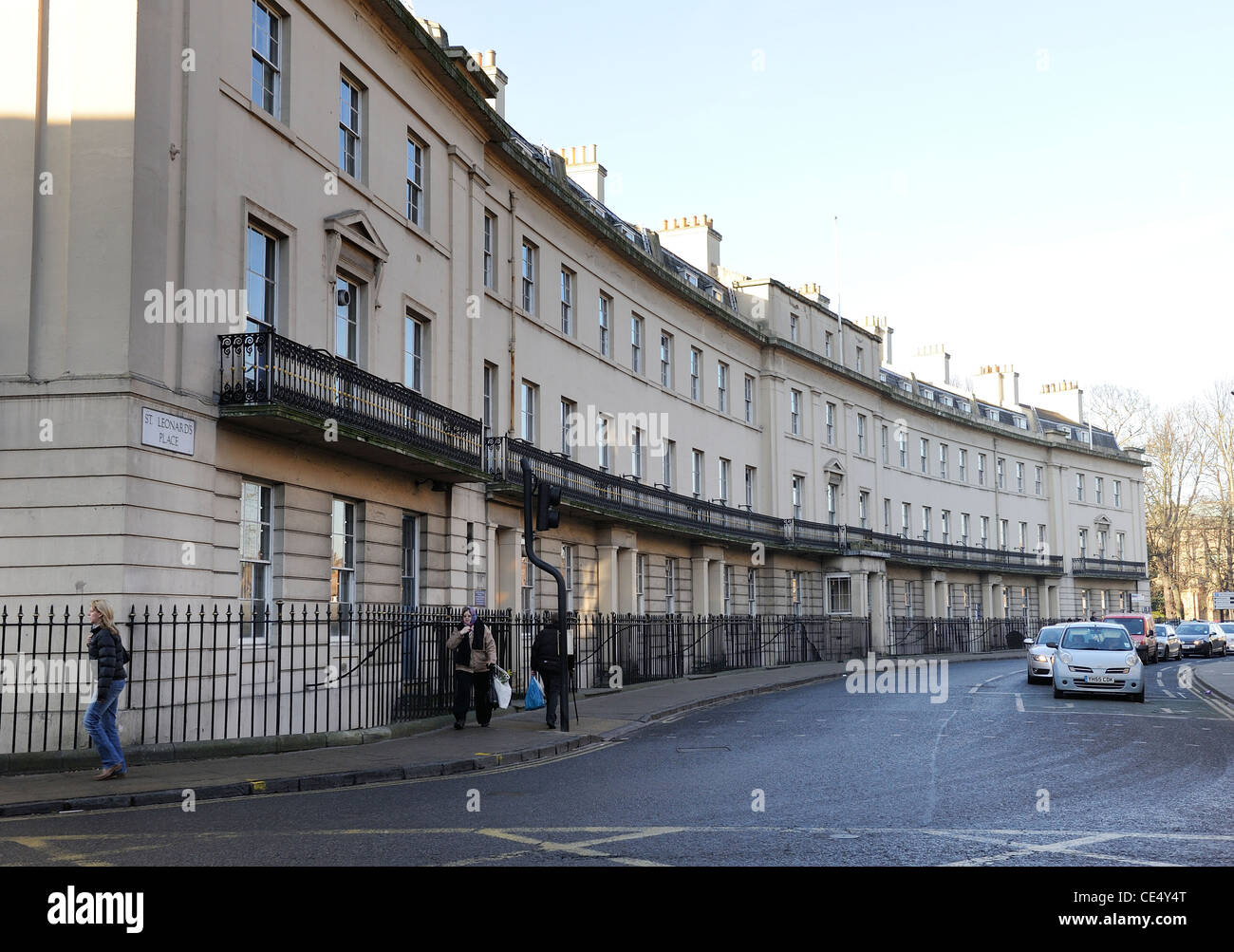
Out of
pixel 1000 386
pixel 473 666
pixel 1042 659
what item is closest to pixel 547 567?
pixel 473 666

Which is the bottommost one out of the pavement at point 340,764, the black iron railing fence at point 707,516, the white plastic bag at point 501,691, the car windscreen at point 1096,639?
the pavement at point 340,764

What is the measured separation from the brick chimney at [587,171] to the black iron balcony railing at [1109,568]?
42.0 metres

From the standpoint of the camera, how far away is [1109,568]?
67562 mm

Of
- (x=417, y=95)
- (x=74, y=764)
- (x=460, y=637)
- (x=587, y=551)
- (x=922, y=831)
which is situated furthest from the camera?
(x=587, y=551)

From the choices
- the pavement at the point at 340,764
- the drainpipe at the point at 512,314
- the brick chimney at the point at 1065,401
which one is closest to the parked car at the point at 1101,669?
the pavement at the point at 340,764

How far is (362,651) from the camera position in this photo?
17.4 meters

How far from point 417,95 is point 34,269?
9069 millimetres

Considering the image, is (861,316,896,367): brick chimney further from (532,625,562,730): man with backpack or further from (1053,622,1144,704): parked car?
(532,625,562,730): man with backpack

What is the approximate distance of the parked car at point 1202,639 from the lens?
5066cm

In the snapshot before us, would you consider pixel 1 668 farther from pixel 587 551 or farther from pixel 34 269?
pixel 587 551

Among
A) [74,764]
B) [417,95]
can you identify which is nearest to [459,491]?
[417,95]

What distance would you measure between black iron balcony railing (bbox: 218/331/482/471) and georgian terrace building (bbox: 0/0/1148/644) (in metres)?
0.06

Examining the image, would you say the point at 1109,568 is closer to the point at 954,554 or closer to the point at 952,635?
the point at 954,554

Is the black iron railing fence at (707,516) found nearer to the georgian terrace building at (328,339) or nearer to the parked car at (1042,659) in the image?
the georgian terrace building at (328,339)
